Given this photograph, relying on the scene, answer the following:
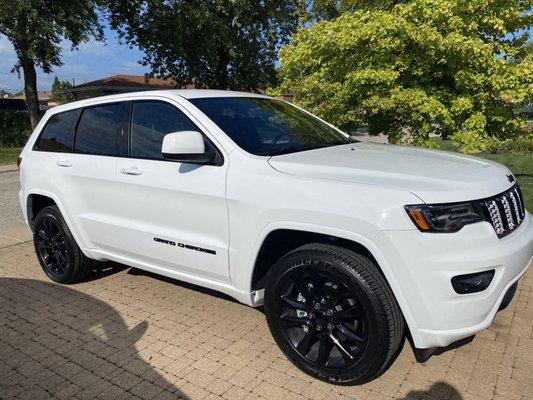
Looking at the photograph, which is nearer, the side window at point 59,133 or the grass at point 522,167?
the side window at point 59,133

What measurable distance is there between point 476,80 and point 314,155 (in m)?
3.81

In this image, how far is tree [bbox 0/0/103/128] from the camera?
17594mm

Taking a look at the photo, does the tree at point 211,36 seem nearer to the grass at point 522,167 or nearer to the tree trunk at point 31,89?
the tree trunk at point 31,89

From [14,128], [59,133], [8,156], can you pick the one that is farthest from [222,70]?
[59,133]

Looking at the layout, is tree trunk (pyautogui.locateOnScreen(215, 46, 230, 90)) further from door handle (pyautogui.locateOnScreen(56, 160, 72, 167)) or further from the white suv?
the white suv

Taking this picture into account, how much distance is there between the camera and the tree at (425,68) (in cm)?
584

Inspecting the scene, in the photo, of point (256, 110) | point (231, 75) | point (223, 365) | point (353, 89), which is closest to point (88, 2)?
point (231, 75)

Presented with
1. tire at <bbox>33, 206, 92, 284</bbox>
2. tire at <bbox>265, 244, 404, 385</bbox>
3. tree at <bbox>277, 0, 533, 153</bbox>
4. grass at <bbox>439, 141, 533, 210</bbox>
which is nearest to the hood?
tire at <bbox>265, 244, 404, 385</bbox>

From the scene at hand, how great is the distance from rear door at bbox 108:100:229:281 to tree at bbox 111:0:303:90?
1615 centimetres

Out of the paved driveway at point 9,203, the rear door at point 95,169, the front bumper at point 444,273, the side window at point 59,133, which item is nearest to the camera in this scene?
the front bumper at point 444,273

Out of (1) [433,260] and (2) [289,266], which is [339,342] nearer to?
(2) [289,266]

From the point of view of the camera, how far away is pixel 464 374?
3051 mm

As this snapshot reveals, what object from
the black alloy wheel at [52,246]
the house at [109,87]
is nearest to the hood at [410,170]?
the black alloy wheel at [52,246]

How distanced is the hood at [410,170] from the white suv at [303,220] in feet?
0.04
